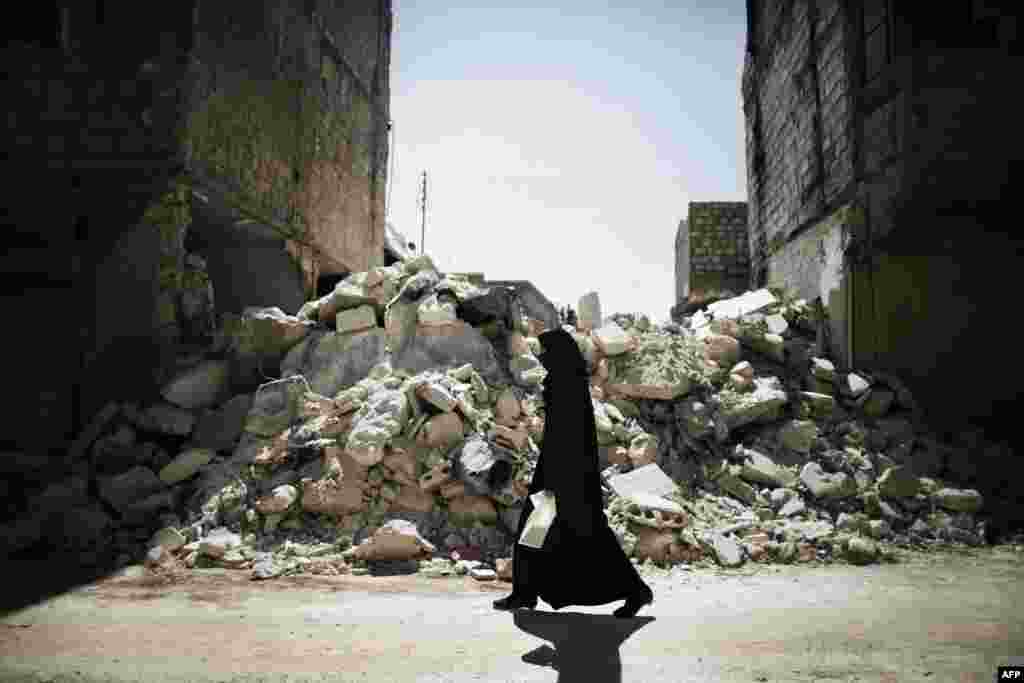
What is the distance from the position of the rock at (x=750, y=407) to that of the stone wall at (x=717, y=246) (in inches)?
334

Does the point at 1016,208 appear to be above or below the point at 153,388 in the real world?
above

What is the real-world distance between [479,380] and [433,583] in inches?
87.8

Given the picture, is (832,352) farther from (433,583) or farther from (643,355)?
(433,583)

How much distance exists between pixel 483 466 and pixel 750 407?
10.4 ft

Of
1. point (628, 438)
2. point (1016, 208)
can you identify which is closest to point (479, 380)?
point (628, 438)

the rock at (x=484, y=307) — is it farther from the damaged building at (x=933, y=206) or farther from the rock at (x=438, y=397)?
the damaged building at (x=933, y=206)

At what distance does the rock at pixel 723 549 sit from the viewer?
16.2 feet

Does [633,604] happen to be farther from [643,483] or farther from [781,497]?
[781,497]

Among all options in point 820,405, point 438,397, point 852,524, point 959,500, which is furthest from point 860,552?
point 438,397

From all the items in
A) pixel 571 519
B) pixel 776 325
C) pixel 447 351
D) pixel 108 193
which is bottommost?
pixel 571 519

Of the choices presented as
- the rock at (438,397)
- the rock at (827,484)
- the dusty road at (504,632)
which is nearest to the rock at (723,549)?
the dusty road at (504,632)

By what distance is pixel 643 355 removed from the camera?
23.2ft

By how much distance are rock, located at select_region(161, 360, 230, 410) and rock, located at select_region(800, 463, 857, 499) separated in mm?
6289

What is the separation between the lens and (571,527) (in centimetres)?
351
